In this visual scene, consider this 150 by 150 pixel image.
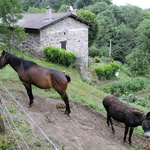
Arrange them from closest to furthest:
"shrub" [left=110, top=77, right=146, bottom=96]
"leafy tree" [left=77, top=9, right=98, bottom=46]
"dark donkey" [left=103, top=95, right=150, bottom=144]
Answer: "dark donkey" [left=103, top=95, right=150, bottom=144], "shrub" [left=110, top=77, right=146, bottom=96], "leafy tree" [left=77, top=9, right=98, bottom=46]

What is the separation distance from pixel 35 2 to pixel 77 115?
67.9 meters

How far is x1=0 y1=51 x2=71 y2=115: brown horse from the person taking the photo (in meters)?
7.46

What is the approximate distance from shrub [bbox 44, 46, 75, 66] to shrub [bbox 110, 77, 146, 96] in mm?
5234

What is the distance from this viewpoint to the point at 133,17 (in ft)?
185

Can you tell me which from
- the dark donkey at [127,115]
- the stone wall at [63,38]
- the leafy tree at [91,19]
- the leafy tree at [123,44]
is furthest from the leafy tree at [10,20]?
the leafy tree at [123,44]

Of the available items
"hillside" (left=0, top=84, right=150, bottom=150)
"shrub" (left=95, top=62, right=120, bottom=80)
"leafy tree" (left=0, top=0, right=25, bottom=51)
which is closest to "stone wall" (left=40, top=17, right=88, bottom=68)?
"shrub" (left=95, top=62, right=120, bottom=80)

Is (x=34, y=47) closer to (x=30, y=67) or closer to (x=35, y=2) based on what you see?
(x=30, y=67)

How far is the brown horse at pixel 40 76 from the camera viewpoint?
7461 mm

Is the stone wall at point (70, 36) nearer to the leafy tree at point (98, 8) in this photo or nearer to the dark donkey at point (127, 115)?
the dark donkey at point (127, 115)

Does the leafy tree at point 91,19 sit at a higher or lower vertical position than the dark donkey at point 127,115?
higher

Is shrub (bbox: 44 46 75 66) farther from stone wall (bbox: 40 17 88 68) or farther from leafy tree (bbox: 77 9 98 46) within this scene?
leafy tree (bbox: 77 9 98 46)

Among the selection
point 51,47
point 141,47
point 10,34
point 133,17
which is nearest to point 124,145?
point 10,34

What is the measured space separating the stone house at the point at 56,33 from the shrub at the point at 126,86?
189 inches

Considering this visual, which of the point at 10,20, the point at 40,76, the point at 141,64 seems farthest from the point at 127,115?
the point at 141,64
